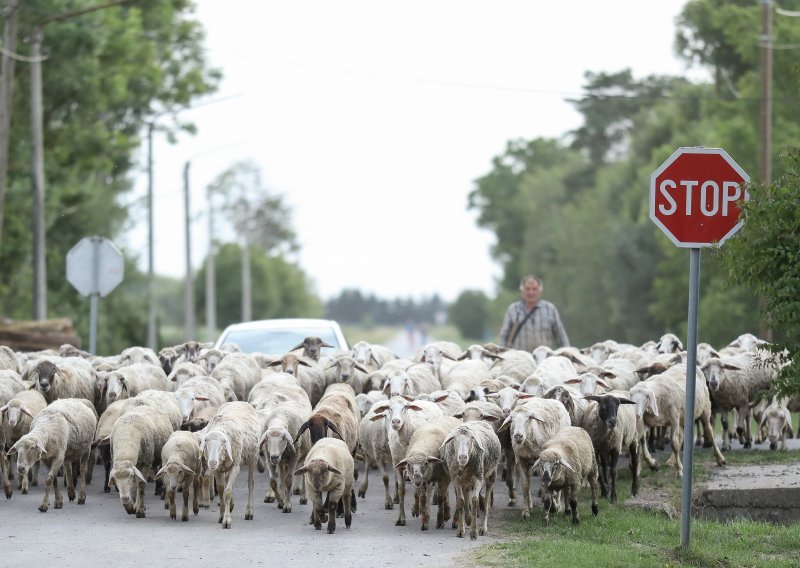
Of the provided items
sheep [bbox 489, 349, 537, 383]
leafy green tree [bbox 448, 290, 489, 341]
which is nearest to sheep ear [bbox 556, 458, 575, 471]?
sheep [bbox 489, 349, 537, 383]

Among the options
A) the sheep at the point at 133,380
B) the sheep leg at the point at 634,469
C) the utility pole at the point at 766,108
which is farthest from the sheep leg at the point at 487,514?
the utility pole at the point at 766,108

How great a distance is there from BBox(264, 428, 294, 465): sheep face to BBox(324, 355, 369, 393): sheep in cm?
475

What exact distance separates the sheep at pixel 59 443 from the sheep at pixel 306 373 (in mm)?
3666

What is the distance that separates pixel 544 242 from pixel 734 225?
70.5 meters

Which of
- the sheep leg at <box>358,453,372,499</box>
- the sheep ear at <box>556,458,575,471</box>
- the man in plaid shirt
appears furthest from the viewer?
the man in plaid shirt

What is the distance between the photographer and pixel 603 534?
12.7 m

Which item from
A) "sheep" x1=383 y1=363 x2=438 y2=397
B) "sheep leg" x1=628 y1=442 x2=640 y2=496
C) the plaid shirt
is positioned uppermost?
the plaid shirt

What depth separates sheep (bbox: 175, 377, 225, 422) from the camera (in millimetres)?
15930

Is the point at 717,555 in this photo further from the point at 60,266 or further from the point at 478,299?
the point at 478,299

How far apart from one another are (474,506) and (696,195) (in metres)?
3.66

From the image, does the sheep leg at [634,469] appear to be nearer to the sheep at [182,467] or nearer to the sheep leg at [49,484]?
the sheep at [182,467]

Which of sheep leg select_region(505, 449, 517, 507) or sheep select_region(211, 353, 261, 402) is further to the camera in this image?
sheep select_region(211, 353, 261, 402)

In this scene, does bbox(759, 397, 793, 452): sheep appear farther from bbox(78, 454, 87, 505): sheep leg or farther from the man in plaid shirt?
bbox(78, 454, 87, 505): sheep leg

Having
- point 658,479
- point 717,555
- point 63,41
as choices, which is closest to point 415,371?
point 658,479
